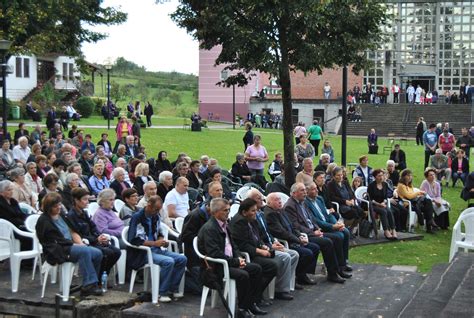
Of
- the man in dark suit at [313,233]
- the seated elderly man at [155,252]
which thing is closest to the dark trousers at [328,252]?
the man in dark suit at [313,233]

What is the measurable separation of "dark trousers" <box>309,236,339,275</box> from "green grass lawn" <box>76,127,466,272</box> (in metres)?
1.63

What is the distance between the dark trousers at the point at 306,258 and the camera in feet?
31.4

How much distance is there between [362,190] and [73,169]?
5.33 meters

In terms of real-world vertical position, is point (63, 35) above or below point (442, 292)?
above

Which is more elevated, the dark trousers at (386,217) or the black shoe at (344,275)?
the dark trousers at (386,217)

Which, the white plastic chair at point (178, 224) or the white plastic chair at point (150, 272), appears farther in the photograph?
the white plastic chair at point (178, 224)

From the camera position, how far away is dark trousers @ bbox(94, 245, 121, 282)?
28.7 feet

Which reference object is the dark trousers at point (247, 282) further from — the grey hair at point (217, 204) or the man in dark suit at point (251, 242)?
the grey hair at point (217, 204)

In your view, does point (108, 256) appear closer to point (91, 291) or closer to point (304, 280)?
point (91, 291)

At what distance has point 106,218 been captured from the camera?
30.4 ft

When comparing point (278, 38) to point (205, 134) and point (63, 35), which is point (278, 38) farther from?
point (205, 134)

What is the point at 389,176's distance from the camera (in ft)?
50.7

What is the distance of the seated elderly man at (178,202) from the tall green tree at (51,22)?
15345mm

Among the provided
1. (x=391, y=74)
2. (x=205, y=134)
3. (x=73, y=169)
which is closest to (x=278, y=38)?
(x=73, y=169)
